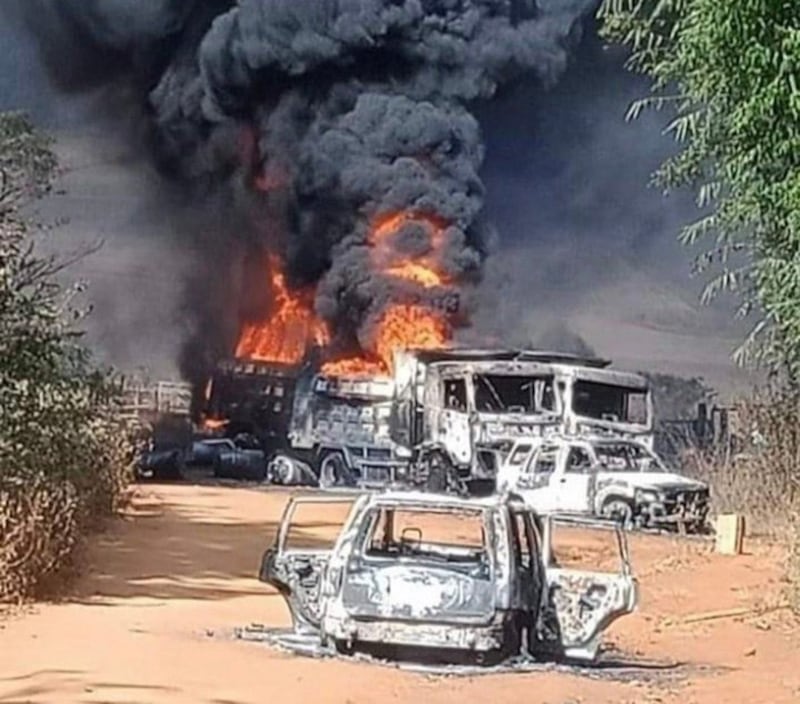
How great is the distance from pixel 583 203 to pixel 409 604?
354 inches

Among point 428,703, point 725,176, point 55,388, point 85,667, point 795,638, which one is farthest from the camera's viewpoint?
point 55,388

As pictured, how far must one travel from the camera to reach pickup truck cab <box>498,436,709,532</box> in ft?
42.0

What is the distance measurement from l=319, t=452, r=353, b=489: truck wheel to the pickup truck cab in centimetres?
143

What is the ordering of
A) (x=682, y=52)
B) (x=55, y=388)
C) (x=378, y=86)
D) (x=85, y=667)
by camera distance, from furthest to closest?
(x=378, y=86), (x=55, y=388), (x=682, y=52), (x=85, y=667)

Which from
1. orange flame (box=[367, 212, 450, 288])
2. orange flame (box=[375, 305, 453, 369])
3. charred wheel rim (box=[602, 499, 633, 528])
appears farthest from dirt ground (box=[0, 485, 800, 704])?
orange flame (box=[367, 212, 450, 288])

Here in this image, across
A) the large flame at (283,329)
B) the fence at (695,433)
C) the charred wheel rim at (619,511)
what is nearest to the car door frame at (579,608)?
the charred wheel rim at (619,511)

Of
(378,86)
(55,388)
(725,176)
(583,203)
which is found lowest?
(55,388)

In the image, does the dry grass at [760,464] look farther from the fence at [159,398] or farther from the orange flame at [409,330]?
the fence at [159,398]

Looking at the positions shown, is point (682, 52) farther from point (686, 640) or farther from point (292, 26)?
point (292, 26)

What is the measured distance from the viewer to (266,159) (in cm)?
1622

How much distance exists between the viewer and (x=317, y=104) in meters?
15.9

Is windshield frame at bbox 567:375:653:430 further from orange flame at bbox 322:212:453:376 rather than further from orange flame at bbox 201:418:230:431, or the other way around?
orange flame at bbox 201:418:230:431

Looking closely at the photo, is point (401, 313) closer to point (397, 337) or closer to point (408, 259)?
point (397, 337)

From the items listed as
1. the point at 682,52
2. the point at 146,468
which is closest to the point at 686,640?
the point at 682,52
